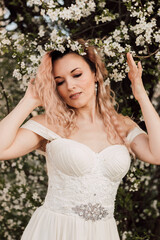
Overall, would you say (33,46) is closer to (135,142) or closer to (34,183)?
(135,142)

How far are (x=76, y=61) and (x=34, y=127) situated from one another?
514 millimetres

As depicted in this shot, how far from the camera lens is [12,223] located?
12.8 feet

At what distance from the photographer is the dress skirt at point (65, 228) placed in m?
2.12

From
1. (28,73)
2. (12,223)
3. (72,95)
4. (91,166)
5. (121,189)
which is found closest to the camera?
(91,166)

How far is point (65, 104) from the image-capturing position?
7.90ft

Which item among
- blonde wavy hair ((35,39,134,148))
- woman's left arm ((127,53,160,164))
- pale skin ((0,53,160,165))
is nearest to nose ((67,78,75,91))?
pale skin ((0,53,160,165))

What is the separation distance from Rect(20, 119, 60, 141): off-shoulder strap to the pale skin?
31 mm

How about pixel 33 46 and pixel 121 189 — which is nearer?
pixel 33 46

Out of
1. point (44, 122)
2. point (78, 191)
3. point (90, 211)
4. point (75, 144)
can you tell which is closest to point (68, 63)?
point (44, 122)

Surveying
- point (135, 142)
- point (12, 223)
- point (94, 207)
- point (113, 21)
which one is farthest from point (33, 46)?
point (12, 223)

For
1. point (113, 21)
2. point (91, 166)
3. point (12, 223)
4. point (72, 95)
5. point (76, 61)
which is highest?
point (113, 21)

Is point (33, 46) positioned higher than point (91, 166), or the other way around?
point (33, 46)

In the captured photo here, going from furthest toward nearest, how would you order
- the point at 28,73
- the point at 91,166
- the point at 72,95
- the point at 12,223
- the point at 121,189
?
the point at 12,223 → the point at 121,189 → the point at 28,73 → the point at 72,95 → the point at 91,166

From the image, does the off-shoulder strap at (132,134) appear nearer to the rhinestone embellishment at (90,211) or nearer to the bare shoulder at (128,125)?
the bare shoulder at (128,125)
